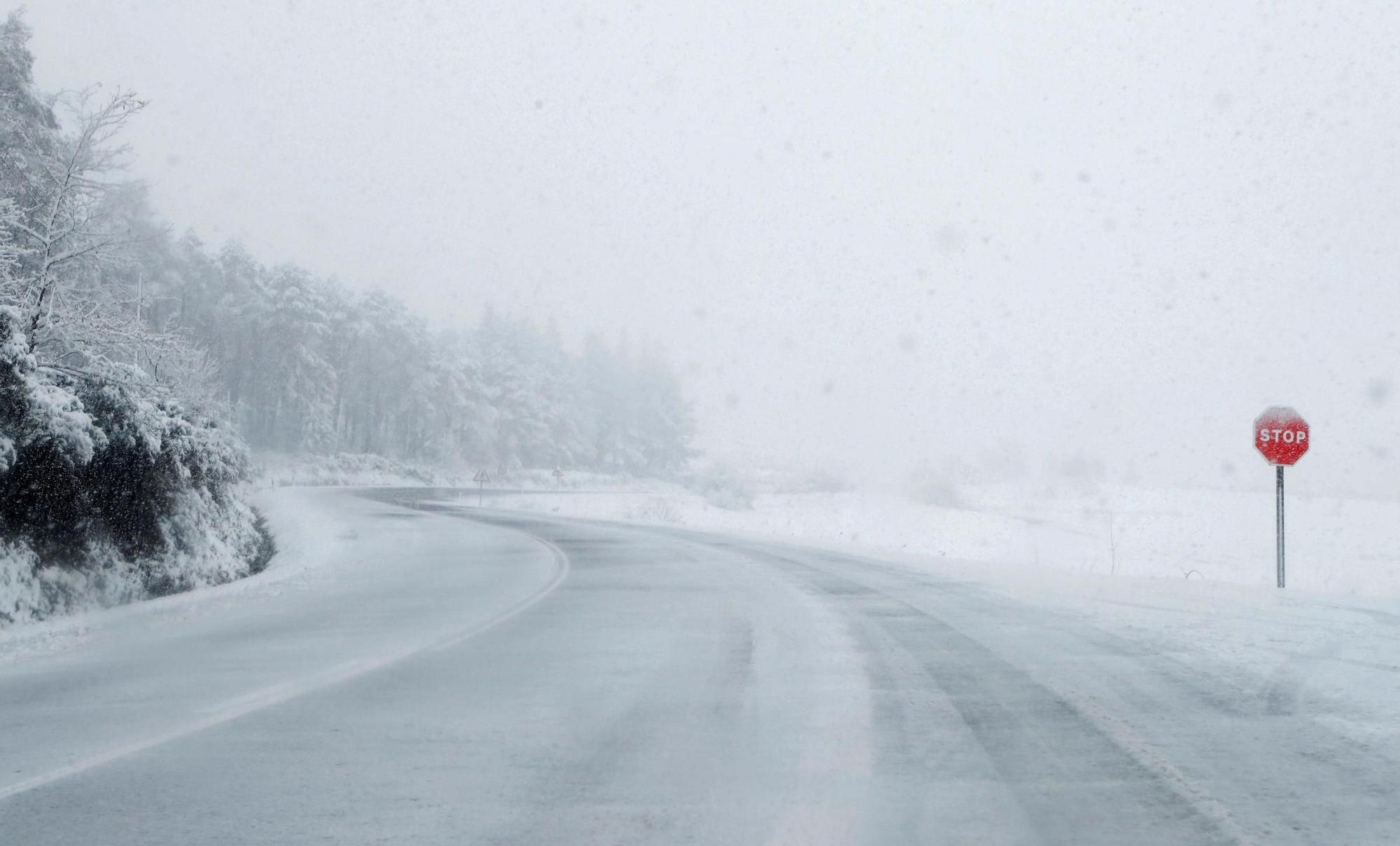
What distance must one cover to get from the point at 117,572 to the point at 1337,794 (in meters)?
15.3

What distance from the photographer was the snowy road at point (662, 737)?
439 centimetres

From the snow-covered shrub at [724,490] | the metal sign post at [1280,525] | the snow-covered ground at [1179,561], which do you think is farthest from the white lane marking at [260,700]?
the snow-covered shrub at [724,490]

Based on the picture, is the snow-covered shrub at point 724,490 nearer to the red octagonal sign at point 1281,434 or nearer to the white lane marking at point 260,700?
the red octagonal sign at point 1281,434

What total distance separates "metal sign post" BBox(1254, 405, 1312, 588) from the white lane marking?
10403 mm

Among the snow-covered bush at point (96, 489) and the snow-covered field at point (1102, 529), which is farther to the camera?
the snow-covered field at point (1102, 529)

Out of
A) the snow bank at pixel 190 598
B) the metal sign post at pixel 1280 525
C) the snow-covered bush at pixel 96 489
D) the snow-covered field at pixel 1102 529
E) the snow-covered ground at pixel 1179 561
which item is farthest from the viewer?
the snow-covered field at pixel 1102 529

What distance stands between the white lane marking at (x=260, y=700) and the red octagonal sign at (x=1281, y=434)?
10436 millimetres

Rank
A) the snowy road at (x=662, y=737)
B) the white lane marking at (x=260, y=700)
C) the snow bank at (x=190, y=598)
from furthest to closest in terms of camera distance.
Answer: the snow bank at (x=190, y=598) < the white lane marking at (x=260, y=700) < the snowy road at (x=662, y=737)

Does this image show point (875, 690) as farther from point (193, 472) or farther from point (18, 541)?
point (193, 472)

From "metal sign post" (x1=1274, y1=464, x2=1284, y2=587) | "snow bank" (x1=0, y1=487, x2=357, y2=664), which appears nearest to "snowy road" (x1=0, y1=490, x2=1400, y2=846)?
"snow bank" (x1=0, y1=487, x2=357, y2=664)

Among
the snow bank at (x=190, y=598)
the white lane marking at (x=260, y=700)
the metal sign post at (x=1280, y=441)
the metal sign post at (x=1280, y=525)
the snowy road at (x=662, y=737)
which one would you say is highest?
the metal sign post at (x=1280, y=441)

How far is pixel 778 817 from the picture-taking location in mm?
4469

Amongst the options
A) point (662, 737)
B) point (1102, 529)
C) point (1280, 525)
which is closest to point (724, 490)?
point (1102, 529)

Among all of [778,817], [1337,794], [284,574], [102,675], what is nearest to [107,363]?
[284,574]
